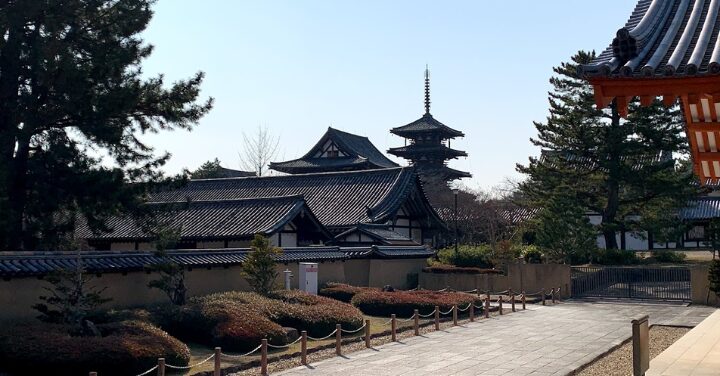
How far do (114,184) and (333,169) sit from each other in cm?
4095

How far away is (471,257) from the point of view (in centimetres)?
3919

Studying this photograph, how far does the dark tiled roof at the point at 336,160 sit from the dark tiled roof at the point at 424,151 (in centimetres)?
703

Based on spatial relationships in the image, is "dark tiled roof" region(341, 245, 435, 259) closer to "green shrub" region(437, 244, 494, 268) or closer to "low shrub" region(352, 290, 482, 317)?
"green shrub" region(437, 244, 494, 268)

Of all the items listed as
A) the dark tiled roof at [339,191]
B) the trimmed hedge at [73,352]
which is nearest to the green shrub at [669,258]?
the dark tiled roof at [339,191]

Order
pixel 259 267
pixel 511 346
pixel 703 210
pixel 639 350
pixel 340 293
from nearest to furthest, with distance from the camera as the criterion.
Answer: pixel 639 350, pixel 511 346, pixel 259 267, pixel 340 293, pixel 703 210

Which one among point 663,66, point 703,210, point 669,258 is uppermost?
point 703,210

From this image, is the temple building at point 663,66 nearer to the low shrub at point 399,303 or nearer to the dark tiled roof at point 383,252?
the low shrub at point 399,303

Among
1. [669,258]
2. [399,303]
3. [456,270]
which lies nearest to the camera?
[399,303]

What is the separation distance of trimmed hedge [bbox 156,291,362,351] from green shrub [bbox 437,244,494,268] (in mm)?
18382

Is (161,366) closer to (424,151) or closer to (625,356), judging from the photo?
(625,356)

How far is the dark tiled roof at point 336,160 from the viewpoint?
60.0 m

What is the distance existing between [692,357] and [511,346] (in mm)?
5126

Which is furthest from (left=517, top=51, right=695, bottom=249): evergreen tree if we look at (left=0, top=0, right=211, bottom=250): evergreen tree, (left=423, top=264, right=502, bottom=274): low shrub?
(left=0, top=0, right=211, bottom=250): evergreen tree

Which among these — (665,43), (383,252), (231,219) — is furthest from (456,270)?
(665,43)
